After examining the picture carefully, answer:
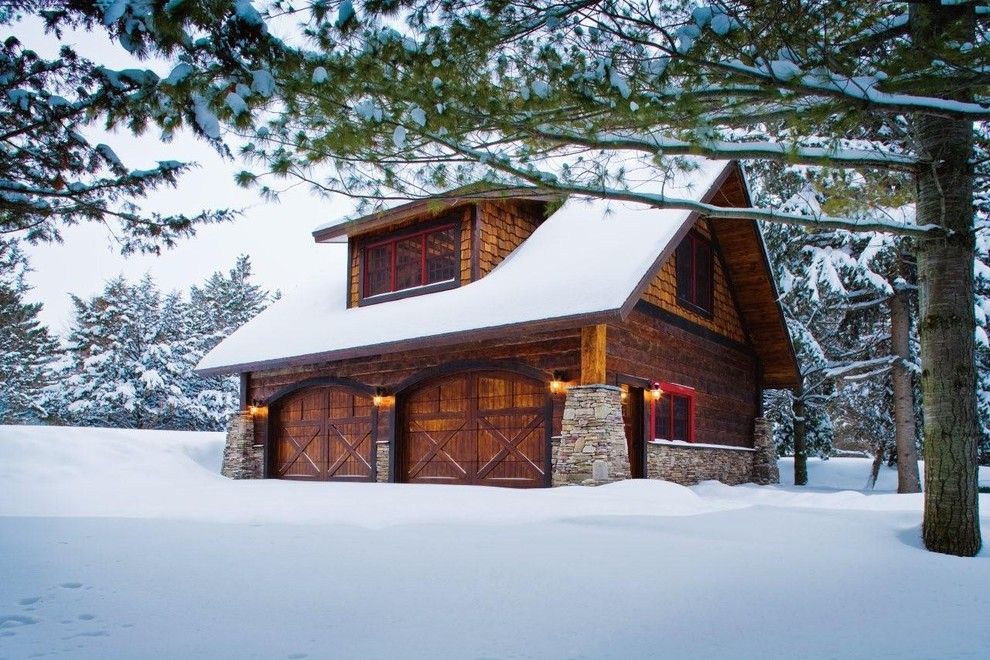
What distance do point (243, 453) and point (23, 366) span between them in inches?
959

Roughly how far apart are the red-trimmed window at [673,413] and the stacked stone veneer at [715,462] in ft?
0.88

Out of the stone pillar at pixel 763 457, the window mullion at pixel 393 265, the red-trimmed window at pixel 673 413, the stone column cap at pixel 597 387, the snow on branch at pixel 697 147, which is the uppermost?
the window mullion at pixel 393 265

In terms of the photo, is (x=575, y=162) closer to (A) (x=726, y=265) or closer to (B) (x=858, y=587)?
(B) (x=858, y=587)

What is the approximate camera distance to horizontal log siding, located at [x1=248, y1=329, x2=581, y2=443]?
37.7 feet

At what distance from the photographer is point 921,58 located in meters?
4.92

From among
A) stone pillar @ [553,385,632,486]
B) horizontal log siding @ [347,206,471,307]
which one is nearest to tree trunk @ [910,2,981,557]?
stone pillar @ [553,385,632,486]

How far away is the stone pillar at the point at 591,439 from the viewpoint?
10.5 meters

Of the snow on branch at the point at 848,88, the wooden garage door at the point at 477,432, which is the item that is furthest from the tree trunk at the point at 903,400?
the snow on branch at the point at 848,88

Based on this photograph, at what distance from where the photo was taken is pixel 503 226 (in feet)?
47.5

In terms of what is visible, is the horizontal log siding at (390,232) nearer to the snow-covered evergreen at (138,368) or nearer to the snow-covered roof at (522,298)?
the snow-covered roof at (522,298)

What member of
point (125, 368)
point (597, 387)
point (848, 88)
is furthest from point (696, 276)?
point (125, 368)

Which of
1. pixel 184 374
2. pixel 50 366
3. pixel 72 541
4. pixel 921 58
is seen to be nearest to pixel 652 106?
pixel 921 58

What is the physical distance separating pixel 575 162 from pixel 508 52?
43.6 inches

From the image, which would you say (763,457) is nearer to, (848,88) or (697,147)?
(697,147)
